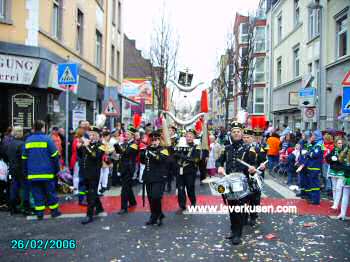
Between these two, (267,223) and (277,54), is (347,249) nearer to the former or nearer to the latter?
(267,223)

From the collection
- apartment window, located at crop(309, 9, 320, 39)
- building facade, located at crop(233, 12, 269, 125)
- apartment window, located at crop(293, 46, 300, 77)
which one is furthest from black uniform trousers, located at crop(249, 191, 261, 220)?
building facade, located at crop(233, 12, 269, 125)

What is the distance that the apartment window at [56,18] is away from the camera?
1446cm

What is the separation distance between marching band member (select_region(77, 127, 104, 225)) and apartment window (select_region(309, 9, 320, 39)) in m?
17.1

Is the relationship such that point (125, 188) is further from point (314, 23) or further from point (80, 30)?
point (314, 23)

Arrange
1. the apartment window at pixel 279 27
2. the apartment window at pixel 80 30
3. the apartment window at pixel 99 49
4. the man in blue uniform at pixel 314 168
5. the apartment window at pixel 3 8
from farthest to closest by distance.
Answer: the apartment window at pixel 279 27, the apartment window at pixel 99 49, the apartment window at pixel 80 30, the apartment window at pixel 3 8, the man in blue uniform at pixel 314 168

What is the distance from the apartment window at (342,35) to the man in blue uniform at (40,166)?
14287 millimetres

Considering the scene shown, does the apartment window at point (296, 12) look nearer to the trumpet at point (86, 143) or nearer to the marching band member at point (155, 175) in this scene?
the marching band member at point (155, 175)

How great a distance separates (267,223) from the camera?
7.43 m

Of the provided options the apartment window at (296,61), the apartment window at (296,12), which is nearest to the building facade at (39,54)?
the apartment window at (296,61)

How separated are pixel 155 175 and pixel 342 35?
46.6 ft

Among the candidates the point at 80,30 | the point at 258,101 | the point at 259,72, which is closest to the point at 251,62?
the point at 259,72

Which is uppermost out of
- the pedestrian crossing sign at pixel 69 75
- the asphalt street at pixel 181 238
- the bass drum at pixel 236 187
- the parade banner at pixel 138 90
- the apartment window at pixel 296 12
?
the apartment window at pixel 296 12

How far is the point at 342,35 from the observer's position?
1756cm

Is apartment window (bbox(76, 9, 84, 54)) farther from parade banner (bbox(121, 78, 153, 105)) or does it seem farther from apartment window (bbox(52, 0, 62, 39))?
parade banner (bbox(121, 78, 153, 105))
